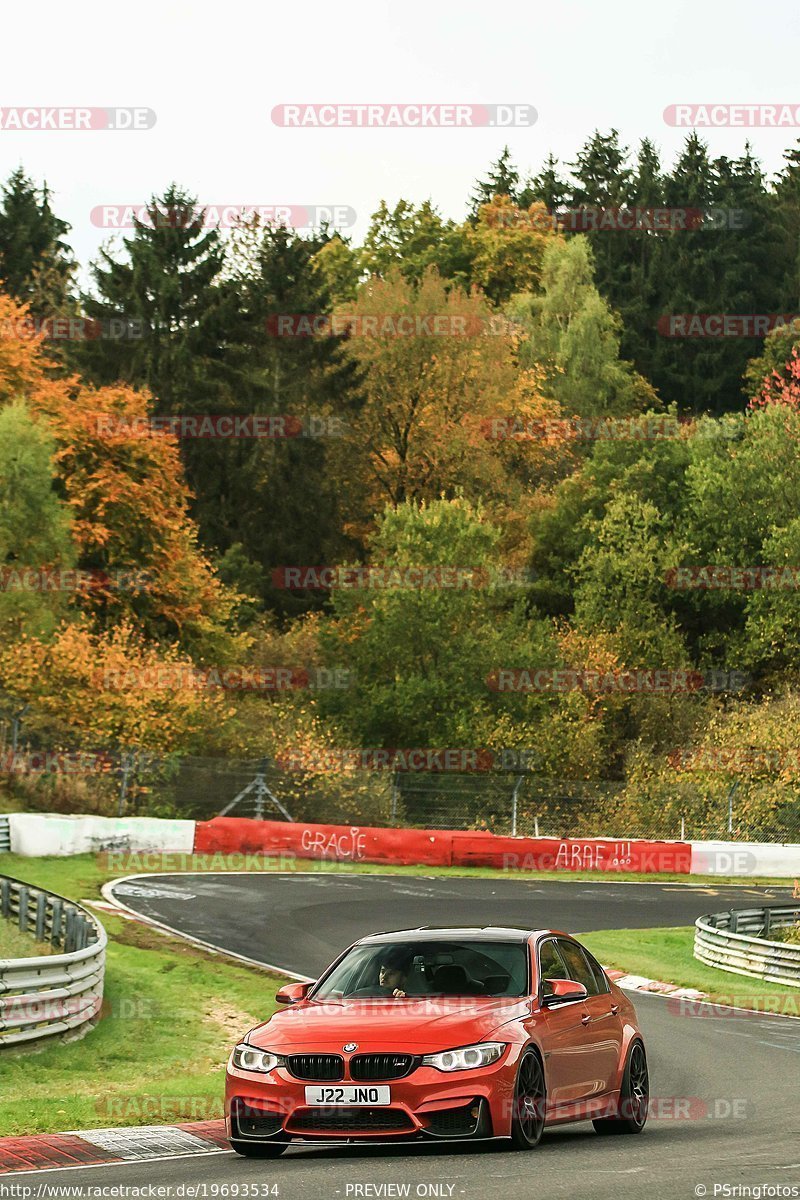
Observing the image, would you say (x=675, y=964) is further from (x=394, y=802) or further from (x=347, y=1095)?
(x=394, y=802)

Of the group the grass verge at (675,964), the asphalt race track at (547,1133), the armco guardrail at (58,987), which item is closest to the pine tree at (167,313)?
the asphalt race track at (547,1133)

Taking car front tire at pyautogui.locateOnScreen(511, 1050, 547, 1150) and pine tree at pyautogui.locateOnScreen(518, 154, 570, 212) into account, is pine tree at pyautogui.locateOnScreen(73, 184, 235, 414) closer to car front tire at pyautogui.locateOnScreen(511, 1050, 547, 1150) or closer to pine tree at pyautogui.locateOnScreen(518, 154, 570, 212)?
pine tree at pyautogui.locateOnScreen(518, 154, 570, 212)

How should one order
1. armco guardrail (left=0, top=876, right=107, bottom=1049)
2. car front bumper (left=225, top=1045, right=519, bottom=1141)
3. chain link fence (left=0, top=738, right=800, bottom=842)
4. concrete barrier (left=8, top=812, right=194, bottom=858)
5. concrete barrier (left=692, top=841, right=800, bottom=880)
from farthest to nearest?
chain link fence (left=0, top=738, right=800, bottom=842) → concrete barrier (left=692, top=841, right=800, bottom=880) → concrete barrier (left=8, top=812, right=194, bottom=858) → armco guardrail (left=0, top=876, right=107, bottom=1049) → car front bumper (left=225, top=1045, right=519, bottom=1141)

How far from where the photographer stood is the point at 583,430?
78.4 meters

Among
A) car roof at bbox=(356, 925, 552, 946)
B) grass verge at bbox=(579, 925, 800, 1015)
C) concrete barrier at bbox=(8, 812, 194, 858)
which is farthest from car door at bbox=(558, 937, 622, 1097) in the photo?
concrete barrier at bbox=(8, 812, 194, 858)

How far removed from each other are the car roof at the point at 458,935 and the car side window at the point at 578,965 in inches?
9.1

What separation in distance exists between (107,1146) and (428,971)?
2468 mm

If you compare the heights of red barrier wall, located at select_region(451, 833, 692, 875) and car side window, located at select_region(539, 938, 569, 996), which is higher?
car side window, located at select_region(539, 938, 569, 996)

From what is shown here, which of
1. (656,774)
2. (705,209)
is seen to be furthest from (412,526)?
(705,209)

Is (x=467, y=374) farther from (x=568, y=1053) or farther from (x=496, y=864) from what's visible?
(x=568, y=1053)

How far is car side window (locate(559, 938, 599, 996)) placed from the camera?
12023 mm

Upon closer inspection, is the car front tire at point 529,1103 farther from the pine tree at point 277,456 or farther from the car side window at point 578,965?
the pine tree at point 277,456

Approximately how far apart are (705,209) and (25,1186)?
8623 cm

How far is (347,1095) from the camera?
10.1 metres
